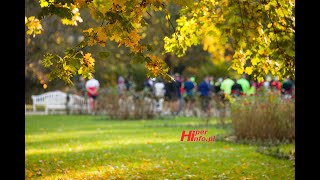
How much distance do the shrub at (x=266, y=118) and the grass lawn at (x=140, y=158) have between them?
0.67 metres

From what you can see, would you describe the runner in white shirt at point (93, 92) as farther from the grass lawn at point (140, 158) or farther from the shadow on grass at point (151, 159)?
the shadow on grass at point (151, 159)

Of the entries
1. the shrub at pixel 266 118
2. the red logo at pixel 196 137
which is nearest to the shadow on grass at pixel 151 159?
the shrub at pixel 266 118

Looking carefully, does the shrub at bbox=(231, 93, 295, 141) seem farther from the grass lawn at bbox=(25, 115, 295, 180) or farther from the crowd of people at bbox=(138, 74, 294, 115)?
the crowd of people at bbox=(138, 74, 294, 115)

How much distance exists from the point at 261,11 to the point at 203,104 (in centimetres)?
1840

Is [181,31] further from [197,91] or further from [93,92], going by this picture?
[93,92]

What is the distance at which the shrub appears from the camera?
14.9 m

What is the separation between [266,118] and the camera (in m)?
15.0

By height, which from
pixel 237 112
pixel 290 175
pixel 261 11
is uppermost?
pixel 261 11

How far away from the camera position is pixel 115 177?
945cm

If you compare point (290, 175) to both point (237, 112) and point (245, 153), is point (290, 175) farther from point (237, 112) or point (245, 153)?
point (237, 112)

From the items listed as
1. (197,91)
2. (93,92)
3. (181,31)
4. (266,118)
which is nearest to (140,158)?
(181,31)

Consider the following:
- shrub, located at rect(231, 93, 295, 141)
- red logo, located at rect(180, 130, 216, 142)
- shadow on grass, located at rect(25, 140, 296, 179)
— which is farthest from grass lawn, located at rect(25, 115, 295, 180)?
shrub, located at rect(231, 93, 295, 141)

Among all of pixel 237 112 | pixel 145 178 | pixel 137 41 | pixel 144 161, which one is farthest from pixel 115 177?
pixel 237 112
